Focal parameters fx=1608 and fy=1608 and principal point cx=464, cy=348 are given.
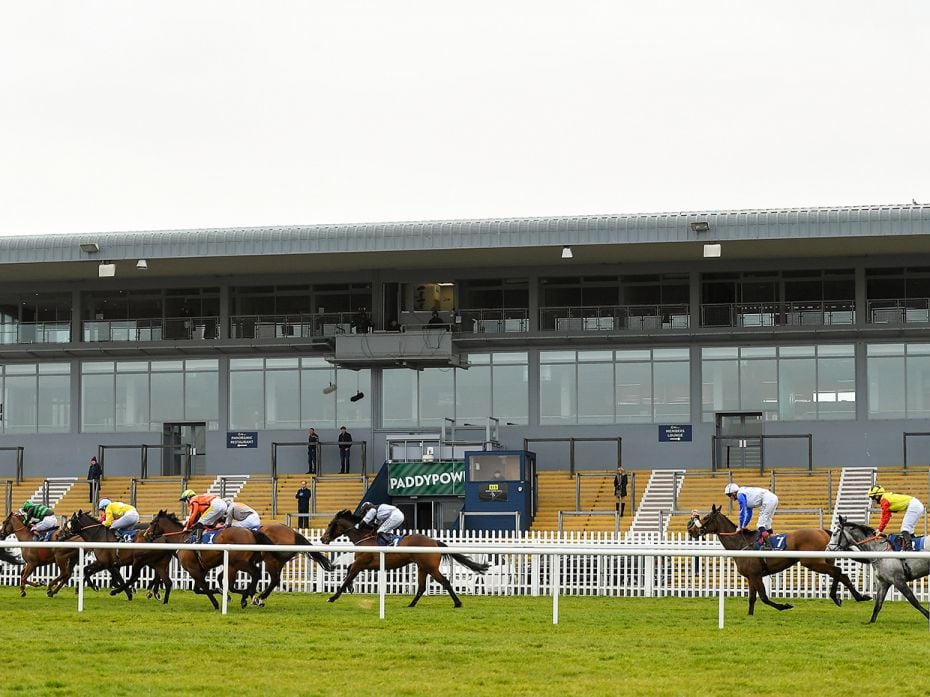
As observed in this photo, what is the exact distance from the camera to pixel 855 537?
58.9ft

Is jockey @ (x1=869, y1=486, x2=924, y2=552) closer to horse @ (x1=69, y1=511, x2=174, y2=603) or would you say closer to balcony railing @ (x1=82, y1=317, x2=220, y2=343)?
horse @ (x1=69, y1=511, x2=174, y2=603)

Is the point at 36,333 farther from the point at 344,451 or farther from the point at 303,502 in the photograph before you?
the point at 303,502

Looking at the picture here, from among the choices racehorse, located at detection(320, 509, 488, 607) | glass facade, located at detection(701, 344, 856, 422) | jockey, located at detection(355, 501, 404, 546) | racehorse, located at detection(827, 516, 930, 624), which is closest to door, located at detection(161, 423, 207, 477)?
glass facade, located at detection(701, 344, 856, 422)

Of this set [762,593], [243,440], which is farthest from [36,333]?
[762,593]

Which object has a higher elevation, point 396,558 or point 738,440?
point 738,440

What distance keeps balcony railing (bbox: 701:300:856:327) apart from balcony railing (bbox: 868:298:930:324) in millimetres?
499

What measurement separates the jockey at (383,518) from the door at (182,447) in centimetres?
2002

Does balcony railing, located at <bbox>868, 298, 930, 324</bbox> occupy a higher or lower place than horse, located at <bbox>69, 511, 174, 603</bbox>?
higher

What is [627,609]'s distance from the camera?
19.3m

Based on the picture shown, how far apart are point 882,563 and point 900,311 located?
21328 millimetres

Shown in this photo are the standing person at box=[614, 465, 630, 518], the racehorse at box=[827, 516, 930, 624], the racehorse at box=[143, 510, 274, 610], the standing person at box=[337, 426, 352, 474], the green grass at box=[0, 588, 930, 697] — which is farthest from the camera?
the standing person at box=[337, 426, 352, 474]

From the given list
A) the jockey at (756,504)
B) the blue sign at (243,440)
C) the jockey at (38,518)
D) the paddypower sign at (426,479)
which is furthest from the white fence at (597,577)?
the blue sign at (243,440)

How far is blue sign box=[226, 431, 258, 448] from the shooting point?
40.2m

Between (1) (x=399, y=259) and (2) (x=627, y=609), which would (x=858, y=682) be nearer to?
(2) (x=627, y=609)
